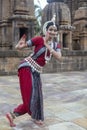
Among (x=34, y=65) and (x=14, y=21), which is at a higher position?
(x=14, y=21)

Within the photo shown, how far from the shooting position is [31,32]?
1445 cm

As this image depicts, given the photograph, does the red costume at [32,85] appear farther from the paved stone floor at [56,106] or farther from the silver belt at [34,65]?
the paved stone floor at [56,106]

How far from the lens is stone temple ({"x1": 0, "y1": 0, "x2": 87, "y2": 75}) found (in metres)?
11.6

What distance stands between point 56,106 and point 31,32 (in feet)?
28.5

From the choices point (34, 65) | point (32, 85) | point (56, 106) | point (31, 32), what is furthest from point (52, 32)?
point (31, 32)

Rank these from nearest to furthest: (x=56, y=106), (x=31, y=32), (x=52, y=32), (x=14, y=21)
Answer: (x=52, y=32), (x=56, y=106), (x=14, y=21), (x=31, y=32)

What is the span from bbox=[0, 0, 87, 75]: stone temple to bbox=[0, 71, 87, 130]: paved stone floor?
2.52m

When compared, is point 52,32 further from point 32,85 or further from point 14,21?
point 14,21

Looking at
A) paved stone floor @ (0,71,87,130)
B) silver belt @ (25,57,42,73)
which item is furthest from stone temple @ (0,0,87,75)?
silver belt @ (25,57,42,73)

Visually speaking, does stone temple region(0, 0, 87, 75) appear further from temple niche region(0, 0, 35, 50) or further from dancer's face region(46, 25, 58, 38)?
dancer's face region(46, 25, 58, 38)

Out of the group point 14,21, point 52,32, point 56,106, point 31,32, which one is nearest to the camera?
point 52,32

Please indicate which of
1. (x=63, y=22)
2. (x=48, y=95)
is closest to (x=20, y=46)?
(x=48, y=95)

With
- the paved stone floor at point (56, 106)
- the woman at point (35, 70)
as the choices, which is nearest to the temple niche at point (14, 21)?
the paved stone floor at point (56, 106)

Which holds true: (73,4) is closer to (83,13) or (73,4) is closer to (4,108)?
(83,13)
